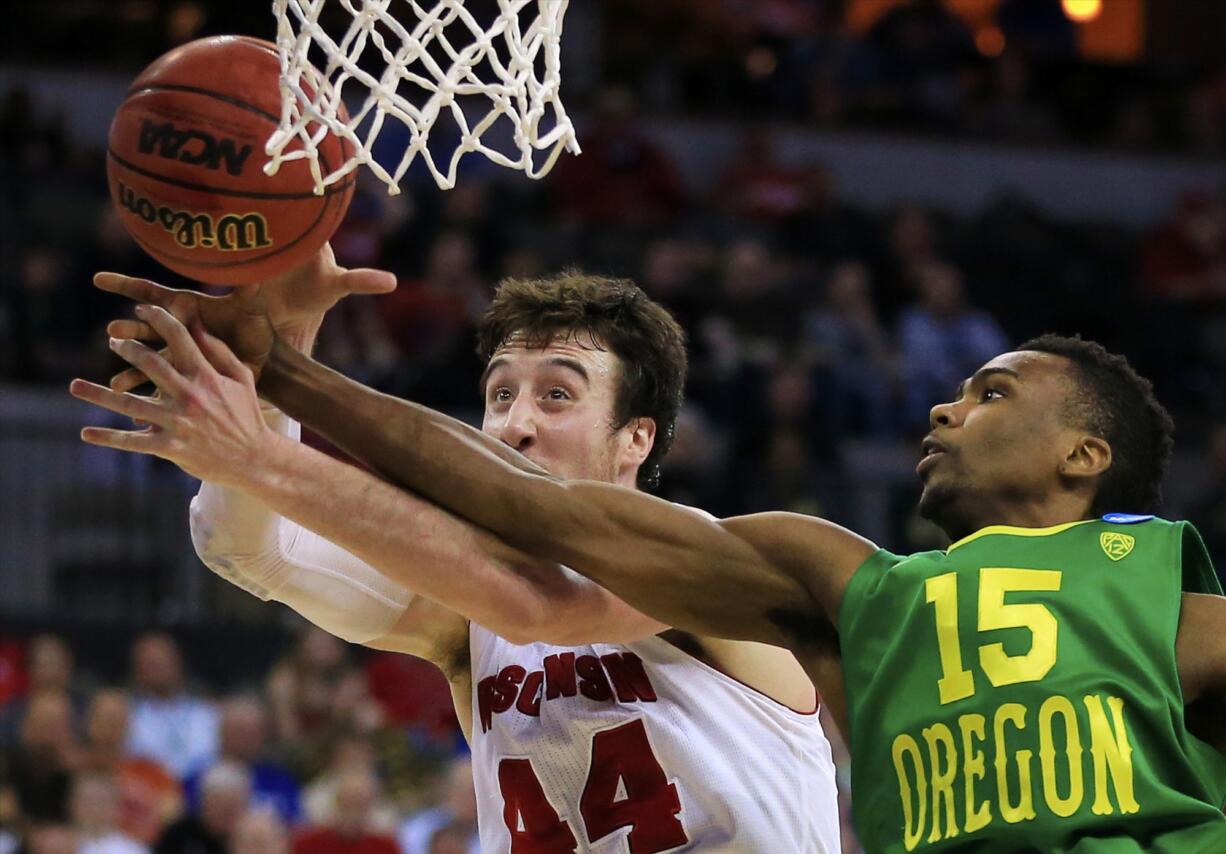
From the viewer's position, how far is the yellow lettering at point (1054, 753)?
291 cm

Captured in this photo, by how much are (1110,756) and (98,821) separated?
5.16 metres

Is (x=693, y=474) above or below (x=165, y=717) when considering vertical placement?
above

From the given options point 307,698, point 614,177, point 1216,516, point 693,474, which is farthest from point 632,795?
point 614,177

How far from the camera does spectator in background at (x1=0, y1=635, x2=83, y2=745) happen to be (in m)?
7.91

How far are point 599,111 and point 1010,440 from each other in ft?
28.8

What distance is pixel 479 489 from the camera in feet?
10.8

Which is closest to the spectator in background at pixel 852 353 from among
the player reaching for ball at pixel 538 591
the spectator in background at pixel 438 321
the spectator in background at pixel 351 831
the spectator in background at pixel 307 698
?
the spectator in background at pixel 438 321

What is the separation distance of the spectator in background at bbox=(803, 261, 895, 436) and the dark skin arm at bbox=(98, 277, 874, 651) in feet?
23.1

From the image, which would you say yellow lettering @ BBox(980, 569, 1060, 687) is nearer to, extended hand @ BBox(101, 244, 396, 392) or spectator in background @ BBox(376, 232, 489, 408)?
extended hand @ BBox(101, 244, 396, 392)

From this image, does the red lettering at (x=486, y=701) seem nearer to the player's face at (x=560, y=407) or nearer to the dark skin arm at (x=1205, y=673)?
the player's face at (x=560, y=407)

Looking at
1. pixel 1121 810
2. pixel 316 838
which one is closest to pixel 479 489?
pixel 1121 810

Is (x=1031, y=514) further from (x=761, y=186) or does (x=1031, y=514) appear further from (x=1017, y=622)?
(x=761, y=186)

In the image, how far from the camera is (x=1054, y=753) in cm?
294

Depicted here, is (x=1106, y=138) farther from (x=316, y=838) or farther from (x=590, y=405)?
(x=590, y=405)
